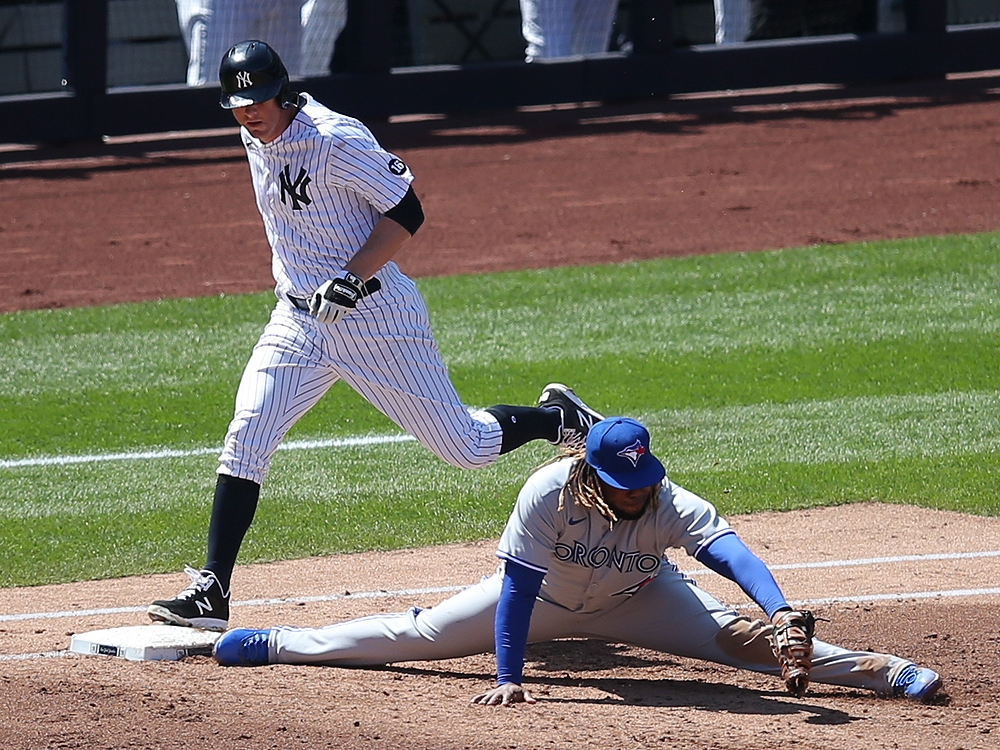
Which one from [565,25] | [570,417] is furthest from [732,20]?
[570,417]

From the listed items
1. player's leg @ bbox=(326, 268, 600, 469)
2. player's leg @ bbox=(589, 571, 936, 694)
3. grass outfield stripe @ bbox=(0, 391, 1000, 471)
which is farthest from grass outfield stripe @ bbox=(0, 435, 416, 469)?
player's leg @ bbox=(589, 571, 936, 694)

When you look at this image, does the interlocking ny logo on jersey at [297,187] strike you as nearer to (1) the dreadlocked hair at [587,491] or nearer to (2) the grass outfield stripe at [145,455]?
(1) the dreadlocked hair at [587,491]

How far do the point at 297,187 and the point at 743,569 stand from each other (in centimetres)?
177

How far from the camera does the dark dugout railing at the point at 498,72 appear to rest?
516 inches

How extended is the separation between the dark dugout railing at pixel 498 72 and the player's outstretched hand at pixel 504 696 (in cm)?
1012

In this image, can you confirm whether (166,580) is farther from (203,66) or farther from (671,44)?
(671,44)

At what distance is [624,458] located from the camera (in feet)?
12.7

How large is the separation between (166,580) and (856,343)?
4453 millimetres

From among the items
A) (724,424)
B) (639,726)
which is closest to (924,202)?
(724,424)

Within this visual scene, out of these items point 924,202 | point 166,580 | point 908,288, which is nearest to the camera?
point 166,580

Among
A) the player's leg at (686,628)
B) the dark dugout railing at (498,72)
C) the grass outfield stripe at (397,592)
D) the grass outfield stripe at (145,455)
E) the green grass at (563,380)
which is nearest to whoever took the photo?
the player's leg at (686,628)

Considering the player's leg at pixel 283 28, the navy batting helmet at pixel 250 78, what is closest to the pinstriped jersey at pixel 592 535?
the navy batting helmet at pixel 250 78

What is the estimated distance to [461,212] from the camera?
1177 cm

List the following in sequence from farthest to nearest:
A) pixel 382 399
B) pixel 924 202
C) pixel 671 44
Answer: pixel 671 44
pixel 924 202
pixel 382 399
